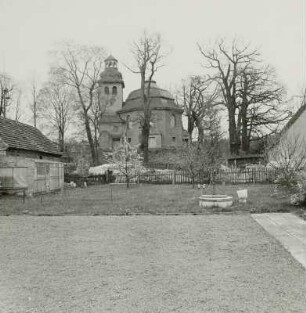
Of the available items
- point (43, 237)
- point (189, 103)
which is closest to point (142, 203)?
point (43, 237)

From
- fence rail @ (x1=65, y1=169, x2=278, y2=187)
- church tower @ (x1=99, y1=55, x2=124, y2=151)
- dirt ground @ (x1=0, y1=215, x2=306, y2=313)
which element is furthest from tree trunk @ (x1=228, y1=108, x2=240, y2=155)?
dirt ground @ (x1=0, y1=215, x2=306, y2=313)

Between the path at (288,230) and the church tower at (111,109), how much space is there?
162 feet

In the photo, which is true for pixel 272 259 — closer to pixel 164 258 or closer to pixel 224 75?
pixel 164 258

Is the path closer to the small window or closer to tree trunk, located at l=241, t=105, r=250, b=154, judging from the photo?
the small window

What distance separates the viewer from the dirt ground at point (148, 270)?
5.12 meters

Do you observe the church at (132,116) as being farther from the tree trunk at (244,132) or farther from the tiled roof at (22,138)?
the tiled roof at (22,138)

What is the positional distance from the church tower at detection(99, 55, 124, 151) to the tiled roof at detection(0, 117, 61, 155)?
30.0 metres

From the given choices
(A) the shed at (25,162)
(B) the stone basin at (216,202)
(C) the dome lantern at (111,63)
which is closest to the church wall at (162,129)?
(C) the dome lantern at (111,63)

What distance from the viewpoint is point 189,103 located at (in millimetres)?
54781

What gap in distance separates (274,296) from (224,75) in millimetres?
40539

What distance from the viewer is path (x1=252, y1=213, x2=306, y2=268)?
804 cm

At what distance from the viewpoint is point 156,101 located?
6031 centimetres

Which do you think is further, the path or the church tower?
the church tower

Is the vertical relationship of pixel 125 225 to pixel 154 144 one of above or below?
below
